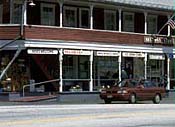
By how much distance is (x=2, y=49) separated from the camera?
3691 centimetres

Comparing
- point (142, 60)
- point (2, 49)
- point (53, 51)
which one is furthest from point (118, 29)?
point (2, 49)

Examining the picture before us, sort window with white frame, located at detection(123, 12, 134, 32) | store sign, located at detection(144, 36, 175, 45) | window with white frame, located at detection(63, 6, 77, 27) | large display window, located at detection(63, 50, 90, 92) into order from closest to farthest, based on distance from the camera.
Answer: large display window, located at detection(63, 50, 90, 92) → window with white frame, located at detection(63, 6, 77, 27) → store sign, located at detection(144, 36, 175, 45) → window with white frame, located at detection(123, 12, 134, 32)

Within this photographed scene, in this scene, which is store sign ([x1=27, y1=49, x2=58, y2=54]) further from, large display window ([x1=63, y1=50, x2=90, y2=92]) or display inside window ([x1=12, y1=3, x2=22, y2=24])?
display inside window ([x1=12, y1=3, x2=22, y2=24])

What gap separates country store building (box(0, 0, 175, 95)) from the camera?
37.0m

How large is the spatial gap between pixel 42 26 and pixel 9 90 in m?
4.86

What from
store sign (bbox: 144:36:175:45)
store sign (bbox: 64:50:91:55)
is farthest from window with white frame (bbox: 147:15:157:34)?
store sign (bbox: 64:50:91:55)

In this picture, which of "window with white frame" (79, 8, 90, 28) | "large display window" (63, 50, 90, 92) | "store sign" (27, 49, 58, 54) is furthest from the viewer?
"window with white frame" (79, 8, 90, 28)

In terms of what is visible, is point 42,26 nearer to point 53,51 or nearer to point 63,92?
point 53,51

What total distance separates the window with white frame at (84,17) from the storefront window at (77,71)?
7.96 ft

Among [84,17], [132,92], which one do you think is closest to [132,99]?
[132,92]

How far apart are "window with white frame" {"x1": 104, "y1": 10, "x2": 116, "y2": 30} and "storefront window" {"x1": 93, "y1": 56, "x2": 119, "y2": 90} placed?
2.48 metres

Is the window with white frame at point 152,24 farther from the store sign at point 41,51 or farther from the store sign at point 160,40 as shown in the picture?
the store sign at point 41,51

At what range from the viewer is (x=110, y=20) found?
43406mm

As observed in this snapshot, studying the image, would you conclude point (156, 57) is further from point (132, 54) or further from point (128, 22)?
point (128, 22)
